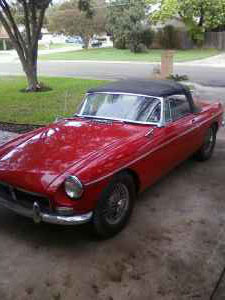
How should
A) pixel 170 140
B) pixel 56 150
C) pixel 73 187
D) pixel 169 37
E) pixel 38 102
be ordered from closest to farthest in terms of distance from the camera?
pixel 73 187
pixel 56 150
pixel 170 140
pixel 38 102
pixel 169 37

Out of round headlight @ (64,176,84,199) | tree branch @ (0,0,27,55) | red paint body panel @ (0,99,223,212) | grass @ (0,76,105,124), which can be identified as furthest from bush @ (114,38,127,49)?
round headlight @ (64,176,84,199)

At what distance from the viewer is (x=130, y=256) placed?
3887 mm

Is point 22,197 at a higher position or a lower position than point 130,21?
Result: lower

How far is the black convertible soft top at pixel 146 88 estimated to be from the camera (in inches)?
213

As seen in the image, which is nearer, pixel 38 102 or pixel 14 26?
pixel 38 102

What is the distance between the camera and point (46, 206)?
3.94m

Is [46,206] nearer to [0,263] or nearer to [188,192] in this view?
[0,263]

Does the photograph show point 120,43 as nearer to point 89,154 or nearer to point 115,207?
point 89,154

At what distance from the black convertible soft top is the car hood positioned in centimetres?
61

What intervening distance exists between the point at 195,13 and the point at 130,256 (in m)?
34.9

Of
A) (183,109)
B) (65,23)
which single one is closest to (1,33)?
(65,23)

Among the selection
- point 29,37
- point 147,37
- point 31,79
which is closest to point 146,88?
point 31,79

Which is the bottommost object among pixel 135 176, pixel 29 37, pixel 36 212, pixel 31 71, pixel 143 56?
pixel 36 212

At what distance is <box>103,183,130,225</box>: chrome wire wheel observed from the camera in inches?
164
